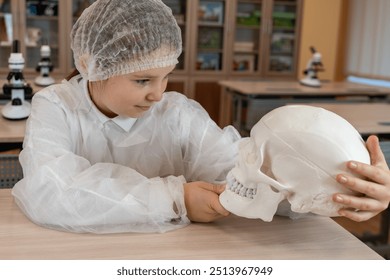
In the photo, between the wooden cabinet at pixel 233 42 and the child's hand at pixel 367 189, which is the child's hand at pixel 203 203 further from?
the wooden cabinet at pixel 233 42

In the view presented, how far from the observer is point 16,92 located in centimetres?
255

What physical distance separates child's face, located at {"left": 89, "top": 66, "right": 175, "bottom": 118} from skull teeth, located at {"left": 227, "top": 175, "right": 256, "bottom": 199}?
30 cm

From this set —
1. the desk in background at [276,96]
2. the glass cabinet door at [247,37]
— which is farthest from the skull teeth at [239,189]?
the glass cabinet door at [247,37]

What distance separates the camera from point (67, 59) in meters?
5.51

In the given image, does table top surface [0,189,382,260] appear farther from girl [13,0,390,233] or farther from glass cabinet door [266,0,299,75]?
glass cabinet door [266,0,299,75]

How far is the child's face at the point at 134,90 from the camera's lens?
1.13 meters

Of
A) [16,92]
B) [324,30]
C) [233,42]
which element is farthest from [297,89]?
[16,92]

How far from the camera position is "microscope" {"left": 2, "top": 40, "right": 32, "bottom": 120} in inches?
98.0

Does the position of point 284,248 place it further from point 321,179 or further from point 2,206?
point 2,206

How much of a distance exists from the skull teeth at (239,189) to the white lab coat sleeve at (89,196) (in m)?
0.12

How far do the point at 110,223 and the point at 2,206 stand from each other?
0.30 m

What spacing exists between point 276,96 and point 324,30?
2.74 metres

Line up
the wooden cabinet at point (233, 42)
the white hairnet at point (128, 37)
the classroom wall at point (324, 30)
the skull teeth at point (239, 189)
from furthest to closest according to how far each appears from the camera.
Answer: the classroom wall at point (324, 30), the wooden cabinet at point (233, 42), the white hairnet at point (128, 37), the skull teeth at point (239, 189)
